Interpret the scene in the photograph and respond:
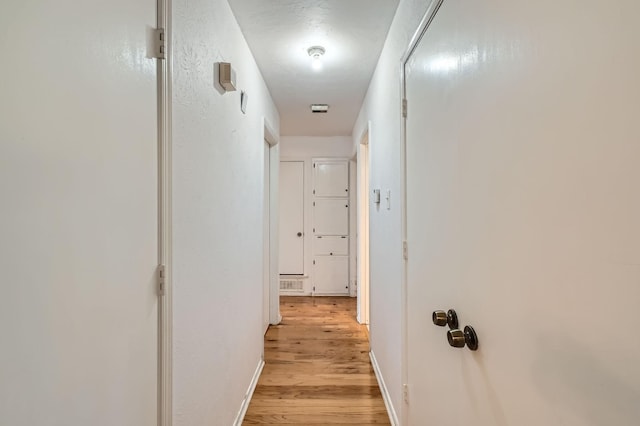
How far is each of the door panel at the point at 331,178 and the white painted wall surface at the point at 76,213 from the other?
153 inches

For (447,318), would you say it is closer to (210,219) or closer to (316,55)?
(210,219)

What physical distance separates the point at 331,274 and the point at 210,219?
11.7 ft

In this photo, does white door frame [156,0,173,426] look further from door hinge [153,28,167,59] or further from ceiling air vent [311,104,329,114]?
ceiling air vent [311,104,329,114]

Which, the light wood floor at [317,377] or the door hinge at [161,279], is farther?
the light wood floor at [317,377]

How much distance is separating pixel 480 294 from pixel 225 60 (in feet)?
5.22

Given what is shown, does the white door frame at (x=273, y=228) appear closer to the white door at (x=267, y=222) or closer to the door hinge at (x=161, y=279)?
the white door at (x=267, y=222)

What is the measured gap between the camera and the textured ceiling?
1.73m

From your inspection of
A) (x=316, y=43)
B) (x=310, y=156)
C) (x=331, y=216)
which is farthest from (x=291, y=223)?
(x=316, y=43)

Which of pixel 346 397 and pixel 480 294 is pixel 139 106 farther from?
pixel 346 397

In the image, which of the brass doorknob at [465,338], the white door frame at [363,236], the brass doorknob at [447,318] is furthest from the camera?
the white door frame at [363,236]

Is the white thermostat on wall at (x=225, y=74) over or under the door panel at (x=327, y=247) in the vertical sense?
over

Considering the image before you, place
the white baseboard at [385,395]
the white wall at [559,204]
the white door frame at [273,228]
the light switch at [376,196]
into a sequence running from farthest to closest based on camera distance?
the white door frame at [273,228]
the light switch at [376,196]
the white baseboard at [385,395]
the white wall at [559,204]

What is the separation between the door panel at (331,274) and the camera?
4.80 meters

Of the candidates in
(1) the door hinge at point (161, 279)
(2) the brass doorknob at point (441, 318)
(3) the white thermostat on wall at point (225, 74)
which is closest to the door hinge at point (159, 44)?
(3) the white thermostat on wall at point (225, 74)
